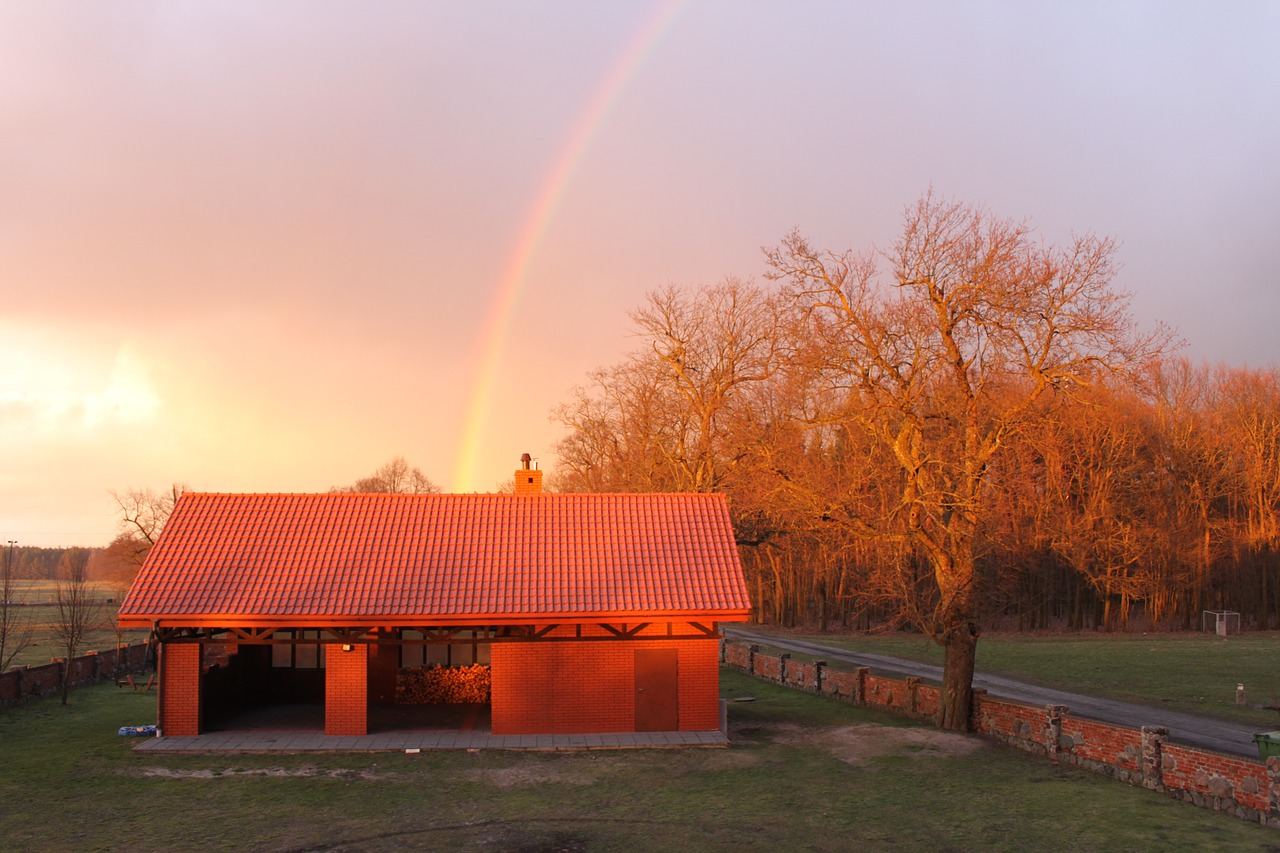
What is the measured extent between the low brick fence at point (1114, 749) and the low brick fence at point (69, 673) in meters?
21.0

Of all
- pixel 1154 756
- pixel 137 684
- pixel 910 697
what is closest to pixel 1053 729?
pixel 1154 756

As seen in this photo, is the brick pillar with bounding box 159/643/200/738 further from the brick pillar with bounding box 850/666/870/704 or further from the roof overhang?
the brick pillar with bounding box 850/666/870/704

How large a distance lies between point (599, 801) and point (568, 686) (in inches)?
190

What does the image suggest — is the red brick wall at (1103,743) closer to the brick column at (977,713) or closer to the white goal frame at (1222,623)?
the brick column at (977,713)

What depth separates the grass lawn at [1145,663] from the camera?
2627 cm

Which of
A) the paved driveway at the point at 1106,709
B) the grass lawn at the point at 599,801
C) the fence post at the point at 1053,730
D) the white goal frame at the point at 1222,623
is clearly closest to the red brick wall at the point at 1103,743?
the fence post at the point at 1053,730

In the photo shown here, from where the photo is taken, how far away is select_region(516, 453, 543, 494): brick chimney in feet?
86.1

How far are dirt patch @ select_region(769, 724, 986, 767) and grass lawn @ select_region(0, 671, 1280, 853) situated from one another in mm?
85

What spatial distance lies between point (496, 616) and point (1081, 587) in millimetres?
42582

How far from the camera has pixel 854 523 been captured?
854 inches

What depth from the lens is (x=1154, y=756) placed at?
A: 15.7 meters

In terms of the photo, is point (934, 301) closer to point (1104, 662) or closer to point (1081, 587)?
point (1104, 662)

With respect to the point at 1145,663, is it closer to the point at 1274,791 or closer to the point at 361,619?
the point at 1274,791

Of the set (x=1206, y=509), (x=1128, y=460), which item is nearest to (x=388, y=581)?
(x=1128, y=460)
